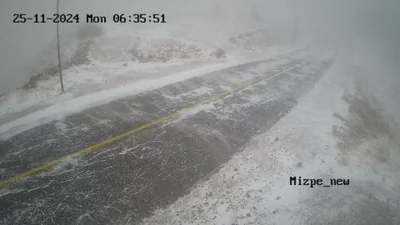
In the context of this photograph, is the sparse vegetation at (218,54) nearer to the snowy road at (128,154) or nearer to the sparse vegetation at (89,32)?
the snowy road at (128,154)

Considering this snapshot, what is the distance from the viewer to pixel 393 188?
7430mm

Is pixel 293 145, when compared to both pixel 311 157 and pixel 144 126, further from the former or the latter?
pixel 144 126

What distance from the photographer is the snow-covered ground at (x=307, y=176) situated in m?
5.77

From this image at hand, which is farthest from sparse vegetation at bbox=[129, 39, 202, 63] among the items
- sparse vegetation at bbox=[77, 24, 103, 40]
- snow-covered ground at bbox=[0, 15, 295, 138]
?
sparse vegetation at bbox=[77, 24, 103, 40]

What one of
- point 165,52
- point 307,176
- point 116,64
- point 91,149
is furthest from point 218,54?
point 91,149

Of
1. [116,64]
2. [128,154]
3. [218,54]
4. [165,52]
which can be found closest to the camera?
[128,154]

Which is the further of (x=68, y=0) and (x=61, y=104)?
(x=68, y=0)

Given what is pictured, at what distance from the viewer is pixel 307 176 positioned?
723 cm

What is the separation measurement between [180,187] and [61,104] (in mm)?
6768

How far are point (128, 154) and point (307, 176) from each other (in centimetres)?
517

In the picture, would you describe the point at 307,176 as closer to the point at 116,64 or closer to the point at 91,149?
the point at 91,149

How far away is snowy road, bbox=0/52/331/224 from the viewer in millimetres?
5355

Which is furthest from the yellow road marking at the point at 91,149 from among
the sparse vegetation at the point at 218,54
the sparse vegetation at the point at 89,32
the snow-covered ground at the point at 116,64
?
the sparse vegetation at the point at 89,32

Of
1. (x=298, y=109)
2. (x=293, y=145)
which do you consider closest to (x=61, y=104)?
(x=293, y=145)
